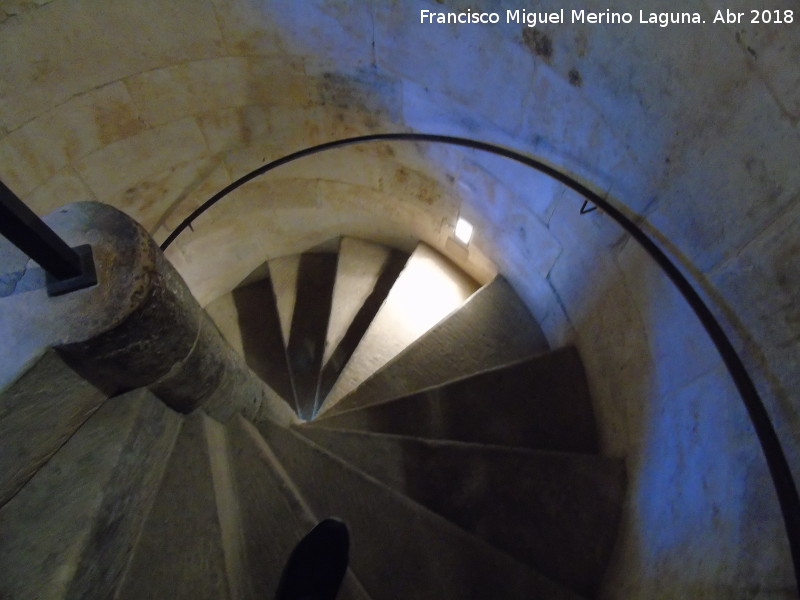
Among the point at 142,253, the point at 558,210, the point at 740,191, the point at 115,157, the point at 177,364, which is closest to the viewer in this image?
the point at 740,191

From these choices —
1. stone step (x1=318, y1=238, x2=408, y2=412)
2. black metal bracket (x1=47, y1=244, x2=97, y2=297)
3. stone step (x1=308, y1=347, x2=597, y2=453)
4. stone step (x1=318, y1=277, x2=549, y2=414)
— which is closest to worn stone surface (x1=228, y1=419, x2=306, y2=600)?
stone step (x1=308, y1=347, x2=597, y2=453)

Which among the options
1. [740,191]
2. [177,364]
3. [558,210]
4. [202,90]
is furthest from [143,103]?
[740,191]

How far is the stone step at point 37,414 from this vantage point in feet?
4.34

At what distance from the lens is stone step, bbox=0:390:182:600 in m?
1.35

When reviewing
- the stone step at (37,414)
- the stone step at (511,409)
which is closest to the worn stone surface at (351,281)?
the stone step at (511,409)

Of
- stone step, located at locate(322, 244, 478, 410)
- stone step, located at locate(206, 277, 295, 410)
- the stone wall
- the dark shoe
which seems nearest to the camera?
the stone wall

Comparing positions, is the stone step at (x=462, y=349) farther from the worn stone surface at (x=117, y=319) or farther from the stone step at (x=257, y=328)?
the worn stone surface at (x=117, y=319)

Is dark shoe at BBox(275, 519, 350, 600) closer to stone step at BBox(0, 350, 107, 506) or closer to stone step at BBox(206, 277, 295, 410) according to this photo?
stone step at BBox(0, 350, 107, 506)

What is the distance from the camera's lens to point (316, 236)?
4.12 metres

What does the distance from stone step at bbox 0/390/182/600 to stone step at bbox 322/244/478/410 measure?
1.54m

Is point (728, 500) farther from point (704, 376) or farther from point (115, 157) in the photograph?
point (115, 157)

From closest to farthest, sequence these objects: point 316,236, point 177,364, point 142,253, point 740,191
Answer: point 740,191 → point 142,253 → point 177,364 → point 316,236

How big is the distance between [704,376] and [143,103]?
291 centimetres

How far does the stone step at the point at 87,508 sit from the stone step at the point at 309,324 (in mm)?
1998
